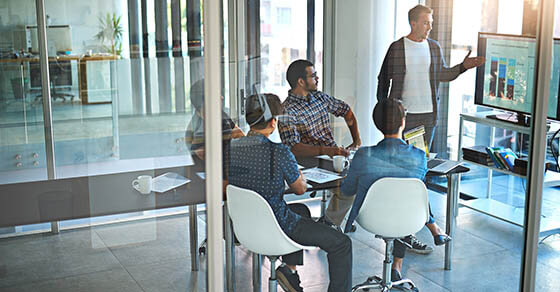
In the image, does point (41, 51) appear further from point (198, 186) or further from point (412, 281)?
point (412, 281)

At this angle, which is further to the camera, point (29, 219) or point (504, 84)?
point (504, 84)

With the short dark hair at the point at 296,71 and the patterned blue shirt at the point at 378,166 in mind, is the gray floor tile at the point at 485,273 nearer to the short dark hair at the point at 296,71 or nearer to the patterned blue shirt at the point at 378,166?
the patterned blue shirt at the point at 378,166

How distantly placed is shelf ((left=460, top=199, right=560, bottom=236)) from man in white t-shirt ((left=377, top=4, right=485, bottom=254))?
1.58ft

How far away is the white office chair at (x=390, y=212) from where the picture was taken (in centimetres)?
306

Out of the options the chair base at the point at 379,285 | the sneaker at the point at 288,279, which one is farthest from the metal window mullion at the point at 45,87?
the chair base at the point at 379,285

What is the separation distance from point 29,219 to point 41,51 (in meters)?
0.65

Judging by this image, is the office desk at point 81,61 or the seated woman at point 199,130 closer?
the office desk at point 81,61

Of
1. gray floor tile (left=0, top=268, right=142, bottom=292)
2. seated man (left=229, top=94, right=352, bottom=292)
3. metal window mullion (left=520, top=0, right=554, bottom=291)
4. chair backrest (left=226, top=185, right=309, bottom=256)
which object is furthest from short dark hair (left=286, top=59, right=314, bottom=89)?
metal window mullion (left=520, top=0, right=554, bottom=291)

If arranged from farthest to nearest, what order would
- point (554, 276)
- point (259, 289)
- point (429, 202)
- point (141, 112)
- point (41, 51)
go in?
1. point (554, 276)
2. point (429, 202)
3. point (259, 289)
4. point (141, 112)
5. point (41, 51)

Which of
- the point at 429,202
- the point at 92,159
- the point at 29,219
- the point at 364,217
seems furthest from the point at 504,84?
the point at 29,219

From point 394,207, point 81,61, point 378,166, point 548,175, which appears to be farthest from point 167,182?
point 548,175

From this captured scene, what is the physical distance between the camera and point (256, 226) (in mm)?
2793

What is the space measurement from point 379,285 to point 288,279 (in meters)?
0.51

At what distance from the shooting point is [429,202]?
320 cm
